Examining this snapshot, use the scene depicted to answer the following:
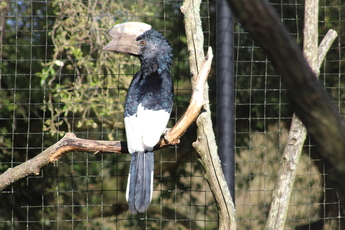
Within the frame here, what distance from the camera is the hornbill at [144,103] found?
64.4 inches

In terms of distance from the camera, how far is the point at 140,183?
1628mm

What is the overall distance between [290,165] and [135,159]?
704mm

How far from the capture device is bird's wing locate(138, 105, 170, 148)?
1.65m

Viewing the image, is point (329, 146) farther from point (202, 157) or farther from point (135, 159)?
point (135, 159)

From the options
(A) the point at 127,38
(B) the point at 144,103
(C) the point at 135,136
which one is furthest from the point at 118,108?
(C) the point at 135,136

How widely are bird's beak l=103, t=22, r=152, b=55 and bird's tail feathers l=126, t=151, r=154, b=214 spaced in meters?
0.63

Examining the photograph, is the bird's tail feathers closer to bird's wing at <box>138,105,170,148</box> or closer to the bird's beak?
bird's wing at <box>138,105,170,148</box>

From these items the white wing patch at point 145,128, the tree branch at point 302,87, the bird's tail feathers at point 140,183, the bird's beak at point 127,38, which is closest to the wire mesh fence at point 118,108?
the bird's beak at point 127,38

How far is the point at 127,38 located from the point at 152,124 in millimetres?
582

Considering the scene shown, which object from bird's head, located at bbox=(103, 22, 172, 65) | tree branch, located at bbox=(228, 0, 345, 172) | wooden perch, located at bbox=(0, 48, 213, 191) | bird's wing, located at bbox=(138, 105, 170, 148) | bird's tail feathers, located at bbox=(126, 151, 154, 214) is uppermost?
bird's head, located at bbox=(103, 22, 172, 65)

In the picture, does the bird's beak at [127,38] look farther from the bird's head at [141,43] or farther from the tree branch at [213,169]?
the tree branch at [213,169]

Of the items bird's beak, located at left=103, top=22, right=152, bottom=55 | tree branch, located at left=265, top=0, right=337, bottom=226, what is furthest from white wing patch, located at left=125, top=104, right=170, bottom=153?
tree branch, located at left=265, top=0, right=337, bottom=226

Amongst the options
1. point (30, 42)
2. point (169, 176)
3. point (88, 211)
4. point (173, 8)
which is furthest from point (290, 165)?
point (30, 42)

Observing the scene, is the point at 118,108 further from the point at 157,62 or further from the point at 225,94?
the point at 225,94
